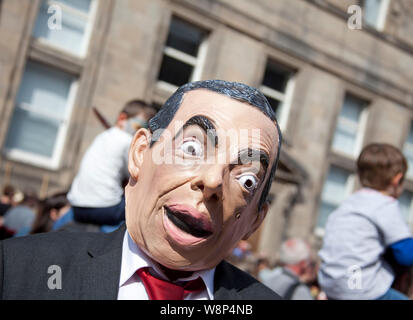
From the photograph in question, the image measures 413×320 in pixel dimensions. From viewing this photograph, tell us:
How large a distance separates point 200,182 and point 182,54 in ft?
34.8

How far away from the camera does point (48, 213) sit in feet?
15.3

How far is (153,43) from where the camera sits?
A: 426 inches

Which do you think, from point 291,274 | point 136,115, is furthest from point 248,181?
point 291,274

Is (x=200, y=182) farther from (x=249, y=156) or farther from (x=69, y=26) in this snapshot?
(x=69, y=26)

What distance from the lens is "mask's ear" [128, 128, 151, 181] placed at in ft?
5.17

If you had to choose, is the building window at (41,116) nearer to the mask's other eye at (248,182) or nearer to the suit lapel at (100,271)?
the suit lapel at (100,271)

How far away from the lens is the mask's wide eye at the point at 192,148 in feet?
4.78

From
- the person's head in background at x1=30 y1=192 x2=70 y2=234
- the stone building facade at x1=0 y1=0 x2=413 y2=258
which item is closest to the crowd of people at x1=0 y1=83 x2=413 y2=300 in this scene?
the person's head in background at x1=30 y1=192 x2=70 y2=234

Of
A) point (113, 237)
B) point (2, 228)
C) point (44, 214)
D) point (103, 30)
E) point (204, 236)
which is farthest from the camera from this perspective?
point (103, 30)

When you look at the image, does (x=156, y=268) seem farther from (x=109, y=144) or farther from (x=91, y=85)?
(x=91, y=85)

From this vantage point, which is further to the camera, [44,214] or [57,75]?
[57,75]

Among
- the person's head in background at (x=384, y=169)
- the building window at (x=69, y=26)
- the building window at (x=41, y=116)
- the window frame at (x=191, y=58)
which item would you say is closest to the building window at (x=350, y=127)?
the window frame at (x=191, y=58)

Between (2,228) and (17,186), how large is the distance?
328 centimetres
